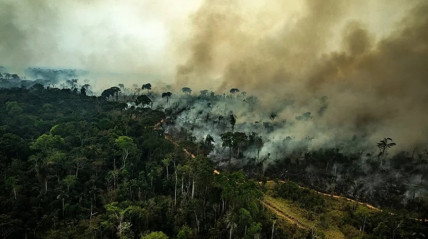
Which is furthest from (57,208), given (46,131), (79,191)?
(46,131)

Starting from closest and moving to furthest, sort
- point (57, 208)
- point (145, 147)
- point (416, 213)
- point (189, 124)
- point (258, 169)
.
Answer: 1. point (57, 208)
2. point (416, 213)
3. point (145, 147)
4. point (258, 169)
5. point (189, 124)

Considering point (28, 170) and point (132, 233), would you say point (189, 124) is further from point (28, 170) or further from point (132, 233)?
point (132, 233)

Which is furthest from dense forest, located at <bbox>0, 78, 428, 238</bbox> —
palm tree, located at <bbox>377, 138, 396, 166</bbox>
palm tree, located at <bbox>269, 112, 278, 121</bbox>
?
palm tree, located at <bbox>269, 112, 278, 121</bbox>

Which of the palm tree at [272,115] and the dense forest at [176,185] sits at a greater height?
the palm tree at [272,115]

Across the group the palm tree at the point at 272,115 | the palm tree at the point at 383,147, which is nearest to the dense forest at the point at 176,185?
the palm tree at the point at 383,147

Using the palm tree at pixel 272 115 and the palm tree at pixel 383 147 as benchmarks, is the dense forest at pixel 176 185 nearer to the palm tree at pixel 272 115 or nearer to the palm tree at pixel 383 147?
the palm tree at pixel 383 147

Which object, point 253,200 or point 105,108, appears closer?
point 253,200

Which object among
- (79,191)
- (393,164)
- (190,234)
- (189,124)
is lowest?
(190,234)

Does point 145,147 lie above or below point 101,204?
above

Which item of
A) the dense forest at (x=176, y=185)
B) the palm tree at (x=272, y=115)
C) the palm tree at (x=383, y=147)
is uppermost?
the palm tree at (x=272, y=115)
